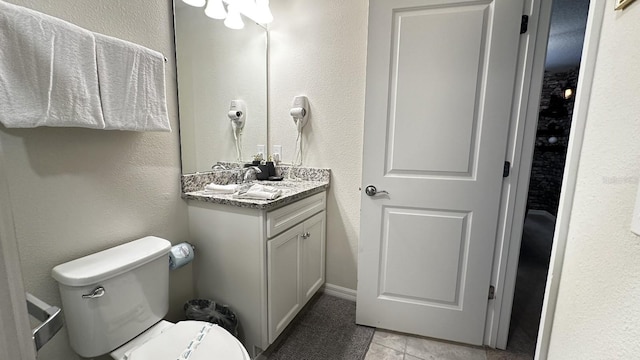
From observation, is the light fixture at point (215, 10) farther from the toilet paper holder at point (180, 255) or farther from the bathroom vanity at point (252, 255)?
the toilet paper holder at point (180, 255)

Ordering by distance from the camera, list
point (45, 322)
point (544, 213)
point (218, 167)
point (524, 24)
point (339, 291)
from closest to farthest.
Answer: point (45, 322) < point (524, 24) < point (218, 167) < point (339, 291) < point (544, 213)

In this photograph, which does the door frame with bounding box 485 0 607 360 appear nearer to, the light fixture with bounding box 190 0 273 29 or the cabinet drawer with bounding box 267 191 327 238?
the cabinet drawer with bounding box 267 191 327 238

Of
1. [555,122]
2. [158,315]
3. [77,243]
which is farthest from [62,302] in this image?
[555,122]

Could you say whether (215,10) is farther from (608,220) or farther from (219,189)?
(608,220)

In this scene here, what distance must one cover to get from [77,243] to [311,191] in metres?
1.14

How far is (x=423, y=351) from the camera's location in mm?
1527

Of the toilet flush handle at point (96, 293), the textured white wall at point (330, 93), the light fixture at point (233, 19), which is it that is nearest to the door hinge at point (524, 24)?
the textured white wall at point (330, 93)

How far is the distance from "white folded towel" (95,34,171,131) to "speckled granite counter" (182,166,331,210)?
1.29 ft

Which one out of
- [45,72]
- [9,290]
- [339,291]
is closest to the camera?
[9,290]

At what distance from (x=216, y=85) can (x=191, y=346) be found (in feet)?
4.71

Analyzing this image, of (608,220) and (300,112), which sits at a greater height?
(300,112)

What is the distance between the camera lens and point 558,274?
27.5 inches

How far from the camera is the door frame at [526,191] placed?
2.06 feet

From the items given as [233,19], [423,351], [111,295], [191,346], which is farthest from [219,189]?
[423,351]
